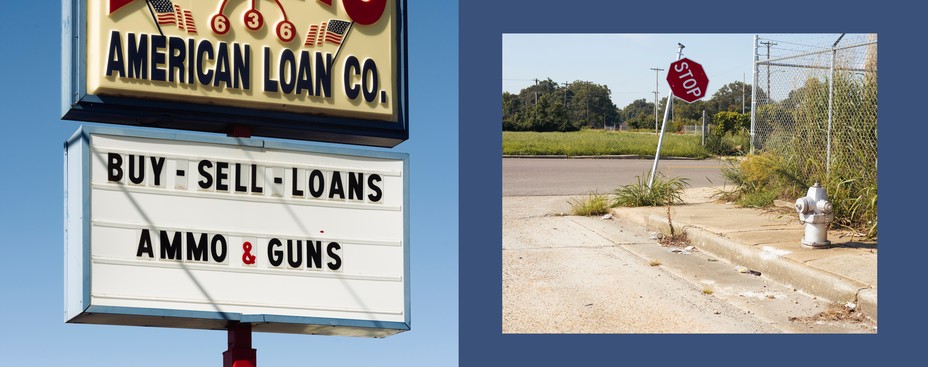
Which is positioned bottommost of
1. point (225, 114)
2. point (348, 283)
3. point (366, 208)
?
point (348, 283)

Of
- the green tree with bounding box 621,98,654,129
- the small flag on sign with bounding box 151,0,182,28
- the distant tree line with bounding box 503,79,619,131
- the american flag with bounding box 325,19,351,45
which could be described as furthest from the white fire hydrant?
the small flag on sign with bounding box 151,0,182,28

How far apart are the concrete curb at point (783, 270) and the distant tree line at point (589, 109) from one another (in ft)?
4.22

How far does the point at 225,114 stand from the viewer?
8430 millimetres

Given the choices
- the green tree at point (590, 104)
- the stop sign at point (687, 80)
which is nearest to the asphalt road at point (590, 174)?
the green tree at point (590, 104)

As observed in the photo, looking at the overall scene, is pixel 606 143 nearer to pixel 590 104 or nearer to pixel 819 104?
pixel 590 104

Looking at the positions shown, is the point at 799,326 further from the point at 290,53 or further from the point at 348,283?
the point at 290,53

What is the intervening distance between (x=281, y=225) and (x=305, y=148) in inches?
24.3

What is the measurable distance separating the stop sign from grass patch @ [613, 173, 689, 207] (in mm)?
1103

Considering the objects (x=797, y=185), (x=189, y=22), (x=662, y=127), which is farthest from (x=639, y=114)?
(x=189, y=22)

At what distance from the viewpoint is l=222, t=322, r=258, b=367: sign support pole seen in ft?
27.6

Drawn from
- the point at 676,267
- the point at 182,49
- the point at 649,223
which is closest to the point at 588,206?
the point at 649,223

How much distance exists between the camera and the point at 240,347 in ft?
27.7

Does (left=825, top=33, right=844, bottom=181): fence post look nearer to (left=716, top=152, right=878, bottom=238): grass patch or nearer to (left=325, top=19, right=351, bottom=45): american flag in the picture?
(left=716, top=152, right=878, bottom=238): grass patch

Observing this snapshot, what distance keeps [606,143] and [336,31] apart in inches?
Result: 266
